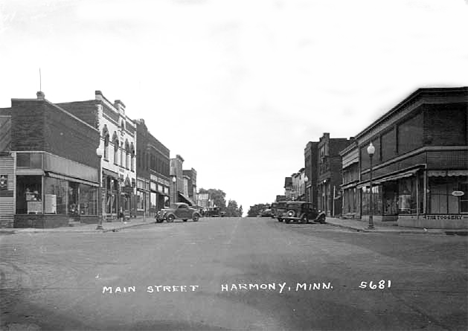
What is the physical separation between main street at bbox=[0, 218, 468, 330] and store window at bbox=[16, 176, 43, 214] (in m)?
17.6

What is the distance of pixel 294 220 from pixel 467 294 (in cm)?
3141

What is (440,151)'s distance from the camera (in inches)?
1158

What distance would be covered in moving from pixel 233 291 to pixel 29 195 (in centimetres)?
2517

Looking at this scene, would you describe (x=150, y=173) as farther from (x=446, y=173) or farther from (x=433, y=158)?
(x=446, y=173)

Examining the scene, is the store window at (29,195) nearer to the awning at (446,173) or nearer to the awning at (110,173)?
the awning at (110,173)

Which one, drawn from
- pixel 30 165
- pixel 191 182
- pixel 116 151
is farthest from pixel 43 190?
pixel 191 182

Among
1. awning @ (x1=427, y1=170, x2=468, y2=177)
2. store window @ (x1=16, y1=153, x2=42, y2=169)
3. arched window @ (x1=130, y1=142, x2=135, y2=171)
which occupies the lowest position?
awning @ (x1=427, y1=170, x2=468, y2=177)

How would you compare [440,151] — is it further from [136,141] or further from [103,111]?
[136,141]

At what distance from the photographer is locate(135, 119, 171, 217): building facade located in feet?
189

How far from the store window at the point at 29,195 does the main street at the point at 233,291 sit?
1755 cm

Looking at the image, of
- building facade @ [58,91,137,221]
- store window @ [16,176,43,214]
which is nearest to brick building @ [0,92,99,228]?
store window @ [16,176,43,214]

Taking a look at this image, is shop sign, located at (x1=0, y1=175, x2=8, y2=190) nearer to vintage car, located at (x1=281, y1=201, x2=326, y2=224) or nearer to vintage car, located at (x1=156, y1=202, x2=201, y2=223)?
vintage car, located at (x1=156, y1=202, x2=201, y2=223)

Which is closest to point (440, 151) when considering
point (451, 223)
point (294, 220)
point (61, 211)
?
point (451, 223)

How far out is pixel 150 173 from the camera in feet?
207
